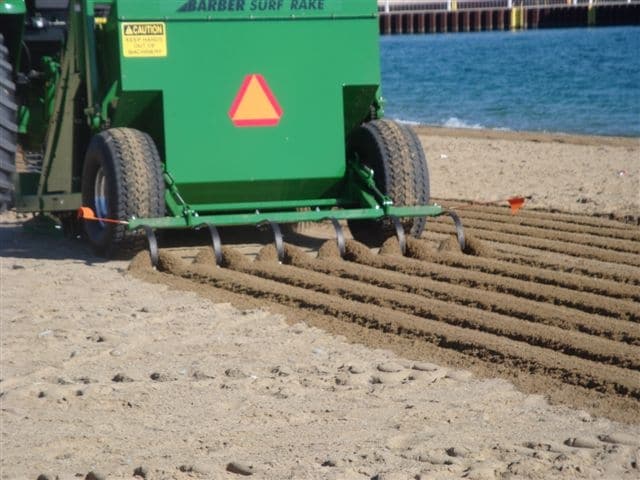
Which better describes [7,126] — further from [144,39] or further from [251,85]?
[251,85]

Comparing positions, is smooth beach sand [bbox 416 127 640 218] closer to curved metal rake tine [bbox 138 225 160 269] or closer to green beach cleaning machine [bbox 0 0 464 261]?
green beach cleaning machine [bbox 0 0 464 261]

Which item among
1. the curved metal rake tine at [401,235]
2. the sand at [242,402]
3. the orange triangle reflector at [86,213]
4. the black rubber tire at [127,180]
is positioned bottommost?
the sand at [242,402]

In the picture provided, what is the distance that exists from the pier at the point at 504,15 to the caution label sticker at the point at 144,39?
6432 cm

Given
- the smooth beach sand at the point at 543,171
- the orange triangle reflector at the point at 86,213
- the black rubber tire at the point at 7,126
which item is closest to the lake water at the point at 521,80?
the smooth beach sand at the point at 543,171

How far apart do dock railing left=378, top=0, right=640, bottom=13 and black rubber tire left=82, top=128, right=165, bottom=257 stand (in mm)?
65181

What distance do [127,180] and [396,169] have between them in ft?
6.95

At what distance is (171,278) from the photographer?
9828mm

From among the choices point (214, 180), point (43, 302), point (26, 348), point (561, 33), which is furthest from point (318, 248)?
point (561, 33)

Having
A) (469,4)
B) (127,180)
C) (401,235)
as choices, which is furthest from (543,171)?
(469,4)

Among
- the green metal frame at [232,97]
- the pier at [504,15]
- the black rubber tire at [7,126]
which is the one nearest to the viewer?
the black rubber tire at [7,126]

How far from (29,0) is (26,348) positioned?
4764 millimetres

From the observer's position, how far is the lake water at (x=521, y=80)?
29.6 meters

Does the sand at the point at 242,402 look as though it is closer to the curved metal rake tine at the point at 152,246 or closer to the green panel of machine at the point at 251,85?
the curved metal rake tine at the point at 152,246

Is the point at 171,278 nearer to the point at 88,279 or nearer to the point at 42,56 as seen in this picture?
the point at 88,279
